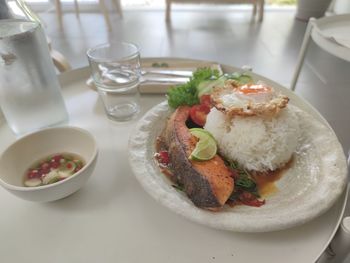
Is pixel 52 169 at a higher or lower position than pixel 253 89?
lower

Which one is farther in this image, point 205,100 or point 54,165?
point 205,100

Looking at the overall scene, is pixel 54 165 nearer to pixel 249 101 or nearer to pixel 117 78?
pixel 117 78

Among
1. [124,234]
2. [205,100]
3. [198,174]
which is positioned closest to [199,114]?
[205,100]

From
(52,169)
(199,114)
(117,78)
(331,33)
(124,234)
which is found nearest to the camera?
(124,234)

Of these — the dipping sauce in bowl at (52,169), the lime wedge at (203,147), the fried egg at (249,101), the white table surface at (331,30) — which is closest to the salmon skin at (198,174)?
the lime wedge at (203,147)

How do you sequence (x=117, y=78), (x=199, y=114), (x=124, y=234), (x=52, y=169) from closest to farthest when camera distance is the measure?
(x=124, y=234) → (x=52, y=169) → (x=199, y=114) → (x=117, y=78)

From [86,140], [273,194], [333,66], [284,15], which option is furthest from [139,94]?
[284,15]

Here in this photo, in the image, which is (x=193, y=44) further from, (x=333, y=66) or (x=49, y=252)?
(x=49, y=252)
